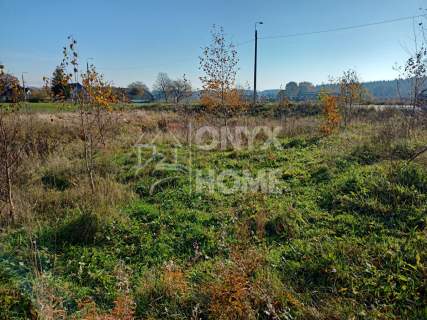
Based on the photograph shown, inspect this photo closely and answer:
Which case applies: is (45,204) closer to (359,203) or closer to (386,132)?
(359,203)

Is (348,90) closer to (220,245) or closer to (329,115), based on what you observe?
(329,115)

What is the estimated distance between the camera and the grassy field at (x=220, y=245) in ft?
8.87

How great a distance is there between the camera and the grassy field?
8.87 ft

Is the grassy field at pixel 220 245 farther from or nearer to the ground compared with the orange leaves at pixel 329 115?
nearer to the ground

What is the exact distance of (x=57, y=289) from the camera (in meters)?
2.97

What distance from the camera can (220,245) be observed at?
367 cm

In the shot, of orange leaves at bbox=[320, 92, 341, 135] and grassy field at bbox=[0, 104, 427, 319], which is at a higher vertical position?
orange leaves at bbox=[320, 92, 341, 135]

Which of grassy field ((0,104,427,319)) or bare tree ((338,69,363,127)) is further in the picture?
bare tree ((338,69,363,127))

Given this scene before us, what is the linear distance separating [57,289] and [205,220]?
2.17 metres

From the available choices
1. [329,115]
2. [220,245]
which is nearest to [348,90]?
[329,115]

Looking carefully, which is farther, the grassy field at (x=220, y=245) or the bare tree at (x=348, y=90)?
the bare tree at (x=348, y=90)

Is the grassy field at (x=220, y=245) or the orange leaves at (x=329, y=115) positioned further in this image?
the orange leaves at (x=329, y=115)

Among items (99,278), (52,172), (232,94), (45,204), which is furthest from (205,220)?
(232,94)

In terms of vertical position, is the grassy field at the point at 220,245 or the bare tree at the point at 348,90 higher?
the bare tree at the point at 348,90
